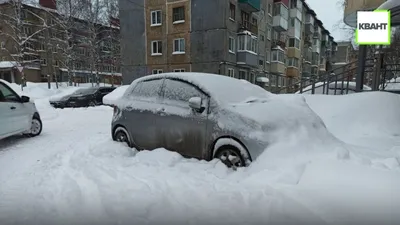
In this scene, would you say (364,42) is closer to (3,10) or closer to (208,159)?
(208,159)

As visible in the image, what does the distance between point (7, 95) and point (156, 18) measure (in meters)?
22.3

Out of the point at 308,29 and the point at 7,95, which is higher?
the point at 308,29

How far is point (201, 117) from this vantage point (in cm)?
404

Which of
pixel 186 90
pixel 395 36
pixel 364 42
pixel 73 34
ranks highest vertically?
pixel 73 34

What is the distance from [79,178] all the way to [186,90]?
1980 mm

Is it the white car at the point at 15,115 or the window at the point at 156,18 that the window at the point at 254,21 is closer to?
the window at the point at 156,18

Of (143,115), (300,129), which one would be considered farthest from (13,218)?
(300,129)

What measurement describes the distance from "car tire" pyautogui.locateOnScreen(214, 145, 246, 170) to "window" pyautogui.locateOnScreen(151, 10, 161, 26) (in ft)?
80.0

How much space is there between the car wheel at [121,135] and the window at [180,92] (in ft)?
3.85

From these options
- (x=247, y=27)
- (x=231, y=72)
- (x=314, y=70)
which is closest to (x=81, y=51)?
(x=231, y=72)

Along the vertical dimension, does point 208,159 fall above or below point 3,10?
below

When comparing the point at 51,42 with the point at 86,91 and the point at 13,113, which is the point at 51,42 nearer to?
the point at 86,91

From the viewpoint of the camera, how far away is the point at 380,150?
4.44m

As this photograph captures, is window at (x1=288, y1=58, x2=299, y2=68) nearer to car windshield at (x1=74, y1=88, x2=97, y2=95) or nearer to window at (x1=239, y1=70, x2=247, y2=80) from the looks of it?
window at (x1=239, y1=70, x2=247, y2=80)
